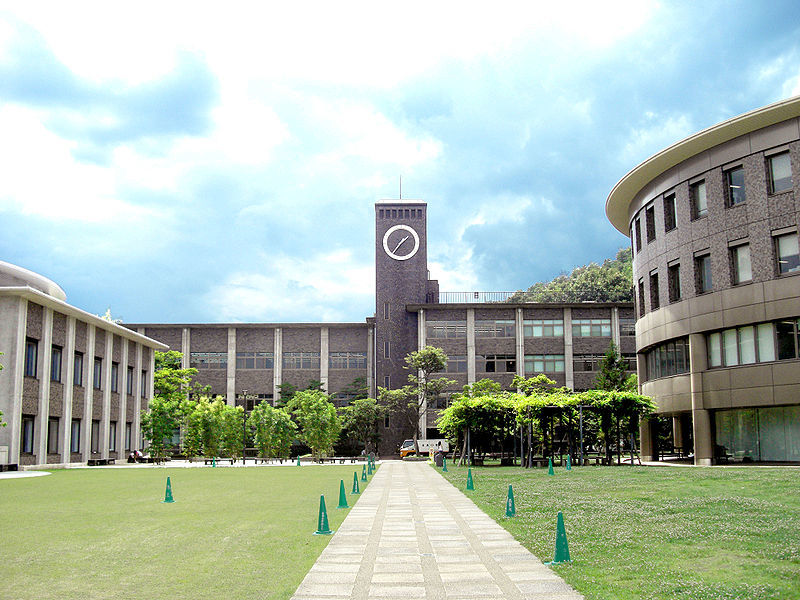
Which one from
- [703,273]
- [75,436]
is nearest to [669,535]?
[703,273]

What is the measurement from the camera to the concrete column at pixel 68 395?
4888cm

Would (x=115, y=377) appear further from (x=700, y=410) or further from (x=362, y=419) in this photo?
(x=700, y=410)

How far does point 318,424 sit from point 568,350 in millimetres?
27461

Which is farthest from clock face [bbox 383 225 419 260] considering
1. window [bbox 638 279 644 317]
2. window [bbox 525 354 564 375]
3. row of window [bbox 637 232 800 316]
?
row of window [bbox 637 232 800 316]

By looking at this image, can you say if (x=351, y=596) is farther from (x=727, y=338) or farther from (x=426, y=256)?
(x=426, y=256)

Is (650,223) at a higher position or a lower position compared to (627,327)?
higher

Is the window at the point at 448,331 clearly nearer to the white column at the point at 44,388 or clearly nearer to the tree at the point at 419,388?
the tree at the point at 419,388

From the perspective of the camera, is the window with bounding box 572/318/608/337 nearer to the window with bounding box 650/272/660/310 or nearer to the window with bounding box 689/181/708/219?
the window with bounding box 650/272/660/310

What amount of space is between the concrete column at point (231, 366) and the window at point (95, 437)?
1095 inches

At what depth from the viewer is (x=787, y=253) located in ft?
118

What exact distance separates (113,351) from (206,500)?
40.3 metres

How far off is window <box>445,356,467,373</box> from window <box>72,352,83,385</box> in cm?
3697

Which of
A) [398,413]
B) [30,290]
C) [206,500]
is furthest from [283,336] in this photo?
[206,500]

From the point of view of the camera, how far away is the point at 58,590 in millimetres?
9234
